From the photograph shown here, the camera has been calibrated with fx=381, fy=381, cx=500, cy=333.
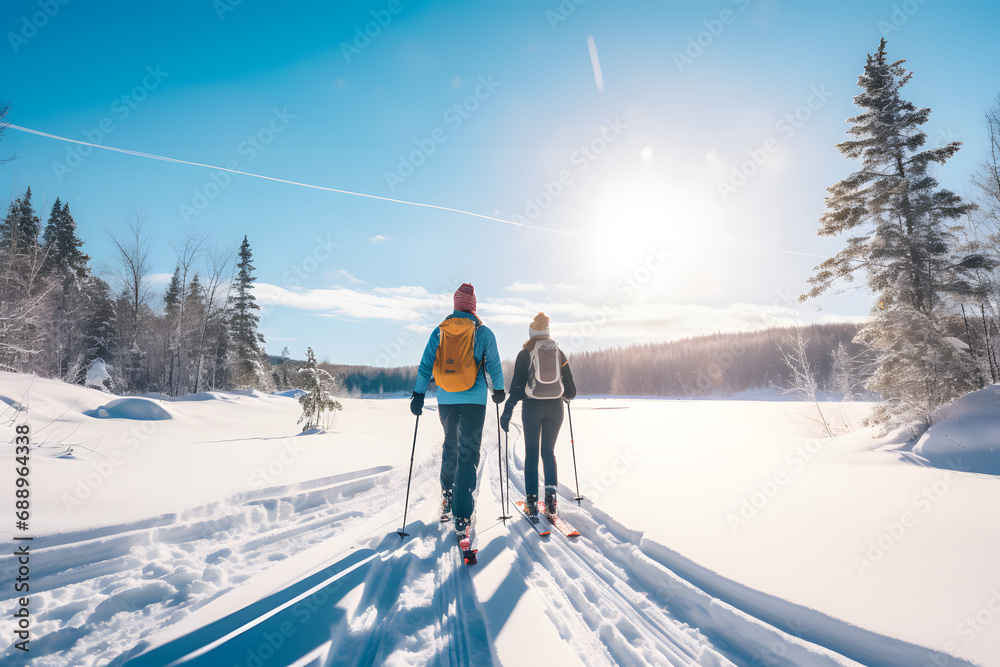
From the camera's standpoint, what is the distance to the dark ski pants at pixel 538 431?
4.57 meters

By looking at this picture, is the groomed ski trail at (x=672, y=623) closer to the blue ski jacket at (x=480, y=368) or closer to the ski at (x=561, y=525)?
the ski at (x=561, y=525)

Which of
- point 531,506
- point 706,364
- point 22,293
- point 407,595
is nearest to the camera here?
point 407,595

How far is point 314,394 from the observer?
36.6 feet

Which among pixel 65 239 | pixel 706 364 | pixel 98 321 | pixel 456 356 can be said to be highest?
pixel 65 239

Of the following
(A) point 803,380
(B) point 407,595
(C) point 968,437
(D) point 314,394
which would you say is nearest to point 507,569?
(B) point 407,595

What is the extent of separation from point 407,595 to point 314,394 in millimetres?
9846

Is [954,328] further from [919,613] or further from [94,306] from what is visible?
[94,306]

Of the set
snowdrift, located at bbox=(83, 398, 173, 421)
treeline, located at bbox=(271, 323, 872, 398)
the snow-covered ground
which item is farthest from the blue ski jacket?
treeline, located at bbox=(271, 323, 872, 398)

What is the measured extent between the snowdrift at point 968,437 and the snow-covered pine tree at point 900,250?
45.1 inches

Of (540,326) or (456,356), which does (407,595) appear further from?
(540,326)

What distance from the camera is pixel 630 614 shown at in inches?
96.9

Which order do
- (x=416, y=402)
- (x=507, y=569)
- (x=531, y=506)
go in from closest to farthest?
1. (x=507, y=569)
2. (x=416, y=402)
3. (x=531, y=506)

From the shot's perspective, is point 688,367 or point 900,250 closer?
point 900,250

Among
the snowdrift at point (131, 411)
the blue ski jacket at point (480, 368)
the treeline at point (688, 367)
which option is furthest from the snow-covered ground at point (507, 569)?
the treeline at point (688, 367)
